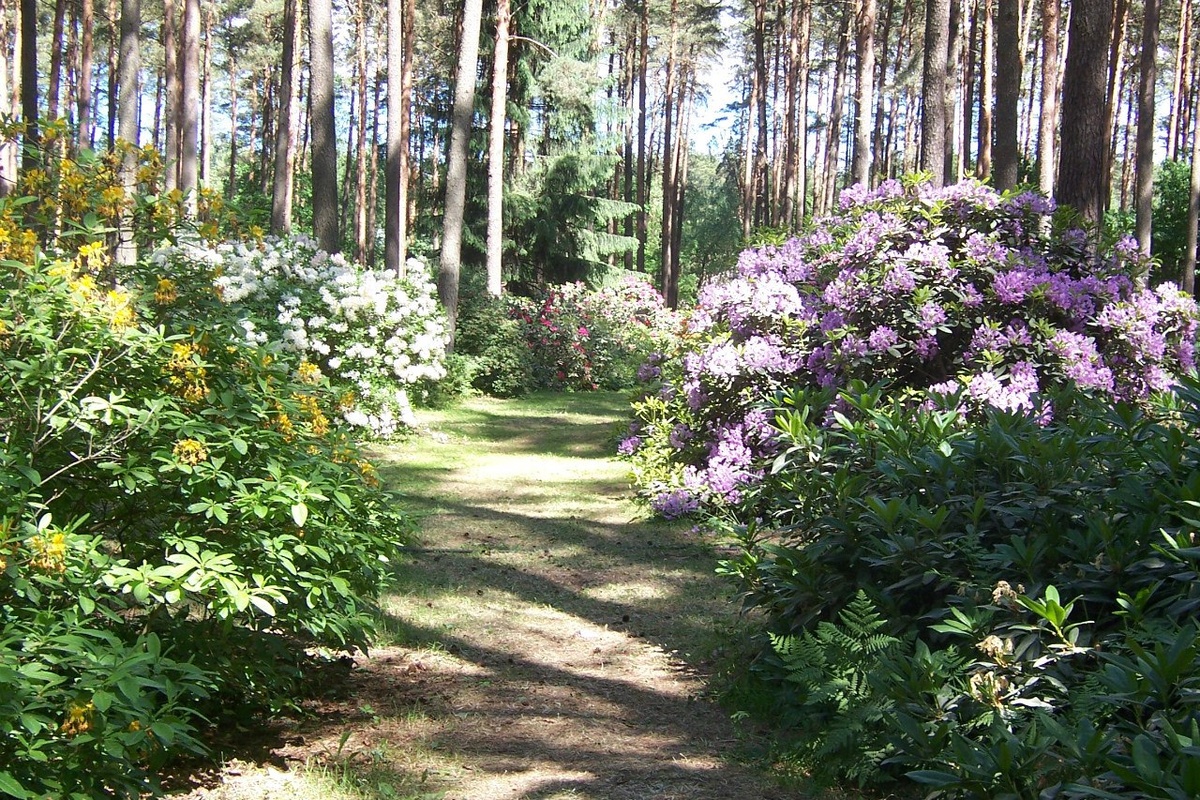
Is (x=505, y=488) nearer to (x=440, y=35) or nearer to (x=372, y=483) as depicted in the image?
(x=372, y=483)

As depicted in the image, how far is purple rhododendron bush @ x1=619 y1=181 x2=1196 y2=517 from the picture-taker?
20.3 feet

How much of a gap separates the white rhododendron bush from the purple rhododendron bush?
4.38m

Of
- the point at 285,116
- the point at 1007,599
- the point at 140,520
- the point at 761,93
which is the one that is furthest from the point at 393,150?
the point at 761,93

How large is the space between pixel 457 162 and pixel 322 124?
3.86m

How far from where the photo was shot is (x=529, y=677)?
4352 mm

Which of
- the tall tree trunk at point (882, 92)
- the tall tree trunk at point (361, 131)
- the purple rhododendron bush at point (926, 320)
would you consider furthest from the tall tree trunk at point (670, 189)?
A: the purple rhododendron bush at point (926, 320)

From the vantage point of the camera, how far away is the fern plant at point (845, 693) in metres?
3.12

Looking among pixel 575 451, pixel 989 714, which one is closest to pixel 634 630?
pixel 989 714

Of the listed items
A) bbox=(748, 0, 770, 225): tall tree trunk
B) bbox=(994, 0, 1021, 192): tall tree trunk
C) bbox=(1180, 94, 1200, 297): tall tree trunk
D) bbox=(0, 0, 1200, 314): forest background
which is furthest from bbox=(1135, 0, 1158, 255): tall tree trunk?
bbox=(748, 0, 770, 225): tall tree trunk

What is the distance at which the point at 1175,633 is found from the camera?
95.4 inches

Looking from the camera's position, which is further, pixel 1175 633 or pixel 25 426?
pixel 25 426

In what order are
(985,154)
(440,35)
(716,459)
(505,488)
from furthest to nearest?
(440,35)
(985,154)
(505,488)
(716,459)

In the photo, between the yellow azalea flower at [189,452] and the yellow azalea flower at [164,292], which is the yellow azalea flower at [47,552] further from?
the yellow azalea flower at [164,292]

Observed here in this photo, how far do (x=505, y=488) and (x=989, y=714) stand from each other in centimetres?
627
